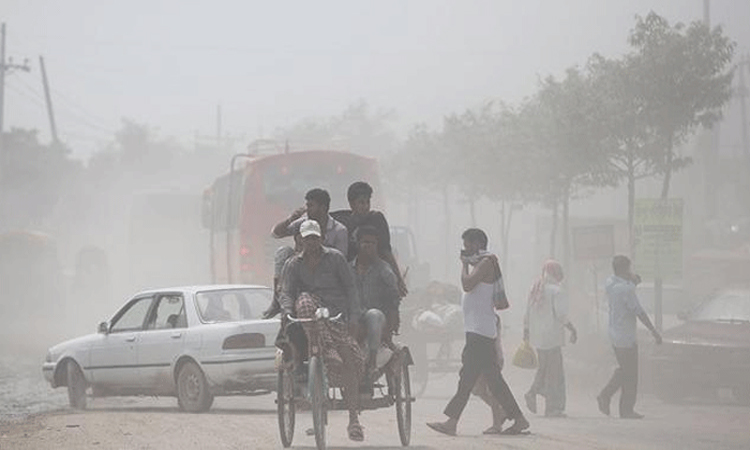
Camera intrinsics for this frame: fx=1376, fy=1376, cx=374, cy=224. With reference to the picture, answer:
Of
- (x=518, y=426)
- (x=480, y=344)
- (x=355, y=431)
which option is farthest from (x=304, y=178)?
(x=355, y=431)

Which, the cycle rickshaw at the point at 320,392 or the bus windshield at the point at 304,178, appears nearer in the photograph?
the cycle rickshaw at the point at 320,392

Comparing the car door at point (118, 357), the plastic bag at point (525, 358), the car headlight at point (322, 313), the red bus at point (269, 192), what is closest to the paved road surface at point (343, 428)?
the car door at point (118, 357)

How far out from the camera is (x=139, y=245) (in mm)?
47344

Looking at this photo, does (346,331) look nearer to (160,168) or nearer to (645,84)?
(645,84)

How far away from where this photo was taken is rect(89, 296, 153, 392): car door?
15914 millimetres

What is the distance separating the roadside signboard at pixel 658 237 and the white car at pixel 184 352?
8.92 meters

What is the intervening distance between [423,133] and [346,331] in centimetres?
4844

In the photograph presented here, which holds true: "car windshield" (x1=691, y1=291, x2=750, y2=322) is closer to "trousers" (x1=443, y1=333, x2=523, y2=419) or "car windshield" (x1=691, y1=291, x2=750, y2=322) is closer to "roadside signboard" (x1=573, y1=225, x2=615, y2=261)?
"roadside signboard" (x1=573, y1=225, x2=615, y2=261)

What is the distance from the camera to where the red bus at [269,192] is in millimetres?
24844

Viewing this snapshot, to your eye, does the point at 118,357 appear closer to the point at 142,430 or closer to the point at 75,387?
the point at 75,387

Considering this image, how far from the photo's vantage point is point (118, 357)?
16094 millimetres

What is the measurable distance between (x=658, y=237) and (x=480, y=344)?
1078 centimetres

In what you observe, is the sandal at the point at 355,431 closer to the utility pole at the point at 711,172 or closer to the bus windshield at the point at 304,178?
the bus windshield at the point at 304,178

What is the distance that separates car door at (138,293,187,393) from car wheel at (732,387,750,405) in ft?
26.1
